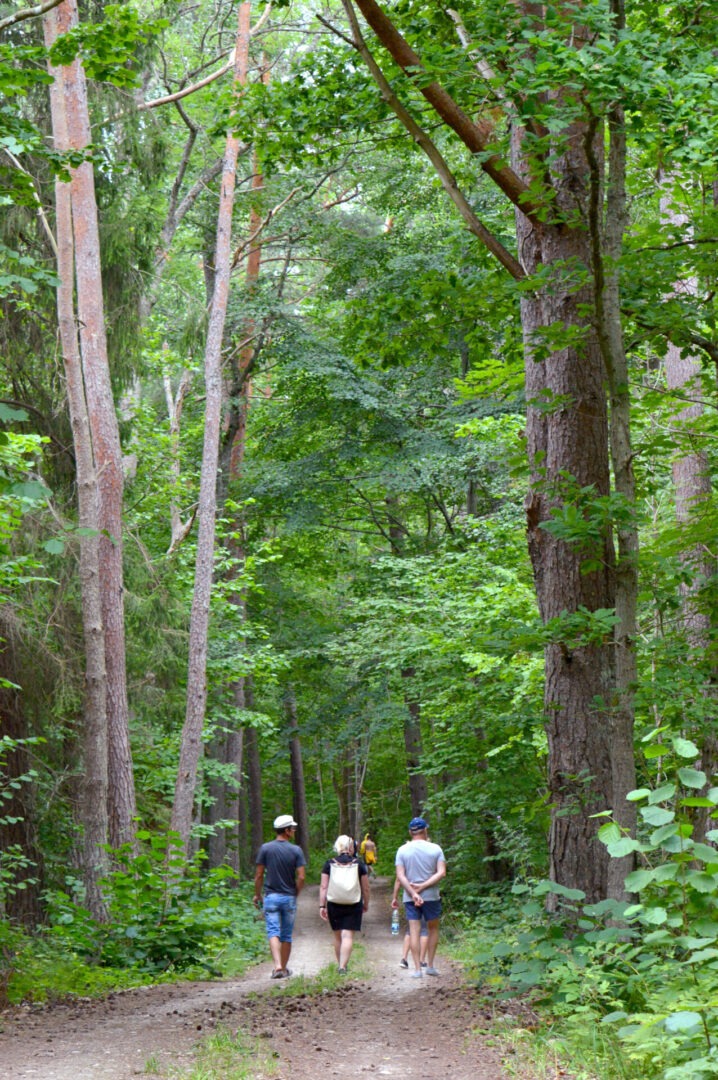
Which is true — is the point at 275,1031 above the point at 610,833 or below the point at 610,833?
below

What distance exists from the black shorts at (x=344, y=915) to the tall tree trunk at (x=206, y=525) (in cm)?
386

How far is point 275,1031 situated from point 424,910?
4.45m

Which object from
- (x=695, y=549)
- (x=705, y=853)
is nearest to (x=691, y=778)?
(x=705, y=853)

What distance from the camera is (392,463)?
20.6m

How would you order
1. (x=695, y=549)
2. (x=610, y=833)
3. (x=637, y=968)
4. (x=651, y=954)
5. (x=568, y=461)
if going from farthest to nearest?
(x=695, y=549)
(x=568, y=461)
(x=651, y=954)
(x=637, y=968)
(x=610, y=833)

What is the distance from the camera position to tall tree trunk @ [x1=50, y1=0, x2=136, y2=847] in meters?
13.0

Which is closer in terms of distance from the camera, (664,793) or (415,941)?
(664,793)

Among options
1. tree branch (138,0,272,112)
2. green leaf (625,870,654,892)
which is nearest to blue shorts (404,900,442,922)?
green leaf (625,870,654,892)

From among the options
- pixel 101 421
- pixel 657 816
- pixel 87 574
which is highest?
pixel 101 421

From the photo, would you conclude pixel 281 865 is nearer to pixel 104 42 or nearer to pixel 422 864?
pixel 422 864

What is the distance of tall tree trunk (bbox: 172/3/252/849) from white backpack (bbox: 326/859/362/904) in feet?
13.1

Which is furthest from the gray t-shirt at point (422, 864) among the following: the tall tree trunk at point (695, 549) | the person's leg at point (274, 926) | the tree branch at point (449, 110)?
the tree branch at point (449, 110)

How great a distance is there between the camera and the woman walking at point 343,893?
36.4 ft

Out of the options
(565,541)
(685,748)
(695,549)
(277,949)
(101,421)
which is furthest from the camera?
(101,421)
